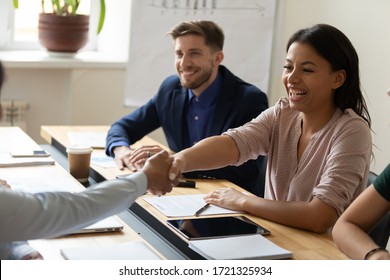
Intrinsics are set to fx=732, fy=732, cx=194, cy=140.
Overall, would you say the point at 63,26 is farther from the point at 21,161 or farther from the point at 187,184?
the point at 187,184

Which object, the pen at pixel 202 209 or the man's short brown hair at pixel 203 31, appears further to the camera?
the man's short brown hair at pixel 203 31

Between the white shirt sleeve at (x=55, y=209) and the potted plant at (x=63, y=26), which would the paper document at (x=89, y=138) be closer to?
the potted plant at (x=63, y=26)

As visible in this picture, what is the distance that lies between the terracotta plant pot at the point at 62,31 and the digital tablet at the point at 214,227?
2.23m

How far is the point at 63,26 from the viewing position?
4.00m

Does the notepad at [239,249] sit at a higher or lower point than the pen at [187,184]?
higher

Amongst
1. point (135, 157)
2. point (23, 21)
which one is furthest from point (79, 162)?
point (23, 21)

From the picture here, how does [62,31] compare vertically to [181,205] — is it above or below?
above

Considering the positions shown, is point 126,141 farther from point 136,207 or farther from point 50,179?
point 136,207

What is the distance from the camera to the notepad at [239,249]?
1.76 m

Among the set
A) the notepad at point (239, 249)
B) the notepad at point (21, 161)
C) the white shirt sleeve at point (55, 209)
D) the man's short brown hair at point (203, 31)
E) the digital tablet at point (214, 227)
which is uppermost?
the man's short brown hair at point (203, 31)

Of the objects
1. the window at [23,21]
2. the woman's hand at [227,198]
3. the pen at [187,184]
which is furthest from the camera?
the window at [23,21]

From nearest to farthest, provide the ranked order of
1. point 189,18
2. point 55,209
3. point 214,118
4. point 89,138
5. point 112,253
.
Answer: point 55,209, point 112,253, point 214,118, point 89,138, point 189,18

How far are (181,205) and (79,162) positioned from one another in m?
0.51

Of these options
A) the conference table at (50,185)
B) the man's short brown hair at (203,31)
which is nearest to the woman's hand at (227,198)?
the conference table at (50,185)
